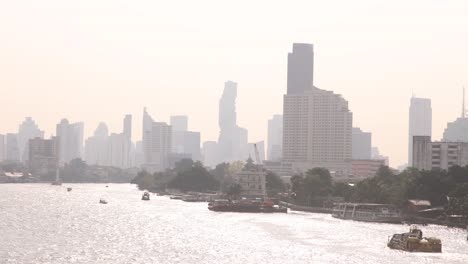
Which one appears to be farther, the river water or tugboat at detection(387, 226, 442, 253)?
tugboat at detection(387, 226, 442, 253)

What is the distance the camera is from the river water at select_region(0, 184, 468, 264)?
86188mm

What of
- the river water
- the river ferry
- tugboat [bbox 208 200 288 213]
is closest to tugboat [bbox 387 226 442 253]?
the river water

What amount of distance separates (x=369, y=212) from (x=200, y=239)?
2118 inches

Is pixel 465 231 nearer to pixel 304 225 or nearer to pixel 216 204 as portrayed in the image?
pixel 304 225

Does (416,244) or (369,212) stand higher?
(369,212)

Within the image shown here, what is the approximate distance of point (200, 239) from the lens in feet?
349

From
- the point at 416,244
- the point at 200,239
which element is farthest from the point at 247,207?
the point at 416,244

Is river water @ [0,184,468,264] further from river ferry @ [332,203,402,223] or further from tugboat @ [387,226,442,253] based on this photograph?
river ferry @ [332,203,402,223]

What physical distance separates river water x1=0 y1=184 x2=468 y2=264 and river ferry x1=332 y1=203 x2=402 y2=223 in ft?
13.1

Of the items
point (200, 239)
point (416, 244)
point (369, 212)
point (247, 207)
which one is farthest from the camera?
point (247, 207)

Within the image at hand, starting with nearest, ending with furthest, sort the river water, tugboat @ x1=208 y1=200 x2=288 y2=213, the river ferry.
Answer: the river water
the river ferry
tugboat @ x1=208 y1=200 x2=288 y2=213

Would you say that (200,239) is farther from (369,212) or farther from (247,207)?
(247,207)

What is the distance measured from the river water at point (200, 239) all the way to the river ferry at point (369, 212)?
4.00m

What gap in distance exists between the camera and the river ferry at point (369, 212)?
14762 centimetres
